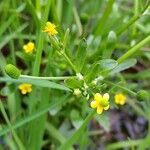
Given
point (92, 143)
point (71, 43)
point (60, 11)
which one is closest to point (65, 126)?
point (92, 143)

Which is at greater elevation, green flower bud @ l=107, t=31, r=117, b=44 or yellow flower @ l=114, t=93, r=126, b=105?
green flower bud @ l=107, t=31, r=117, b=44

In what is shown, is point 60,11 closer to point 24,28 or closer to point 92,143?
point 24,28

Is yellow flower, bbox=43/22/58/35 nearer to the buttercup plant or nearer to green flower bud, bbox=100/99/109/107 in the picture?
the buttercup plant

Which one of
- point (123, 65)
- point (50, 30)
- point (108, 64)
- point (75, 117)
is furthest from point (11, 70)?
point (75, 117)

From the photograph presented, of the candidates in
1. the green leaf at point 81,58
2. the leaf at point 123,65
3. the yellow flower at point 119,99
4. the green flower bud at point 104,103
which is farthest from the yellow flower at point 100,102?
the yellow flower at point 119,99

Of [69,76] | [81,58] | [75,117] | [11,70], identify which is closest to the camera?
[11,70]

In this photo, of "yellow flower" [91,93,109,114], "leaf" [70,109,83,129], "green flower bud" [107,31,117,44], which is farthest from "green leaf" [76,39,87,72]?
"leaf" [70,109,83,129]

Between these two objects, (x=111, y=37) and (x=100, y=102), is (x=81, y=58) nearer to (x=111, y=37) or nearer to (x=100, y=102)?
(x=100, y=102)

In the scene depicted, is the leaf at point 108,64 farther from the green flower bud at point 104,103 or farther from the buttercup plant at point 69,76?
the green flower bud at point 104,103
